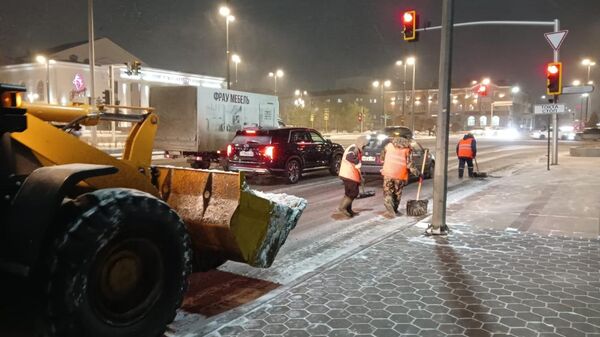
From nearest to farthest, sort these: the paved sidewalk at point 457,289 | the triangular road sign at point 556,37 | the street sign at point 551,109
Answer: the paved sidewalk at point 457,289
the triangular road sign at point 556,37
the street sign at point 551,109

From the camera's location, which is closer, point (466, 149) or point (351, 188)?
point (351, 188)

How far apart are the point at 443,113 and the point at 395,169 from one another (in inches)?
98.3

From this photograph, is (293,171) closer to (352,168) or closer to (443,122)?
(352,168)

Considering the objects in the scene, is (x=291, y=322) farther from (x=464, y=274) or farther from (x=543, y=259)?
(x=543, y=259)

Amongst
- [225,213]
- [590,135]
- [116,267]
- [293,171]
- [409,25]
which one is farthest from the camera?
[590,135]

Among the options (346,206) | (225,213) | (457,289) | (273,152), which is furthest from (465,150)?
(225,213)

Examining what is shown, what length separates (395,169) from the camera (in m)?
10.1

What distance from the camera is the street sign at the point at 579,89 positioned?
15.2m

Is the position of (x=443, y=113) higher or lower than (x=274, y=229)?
higher

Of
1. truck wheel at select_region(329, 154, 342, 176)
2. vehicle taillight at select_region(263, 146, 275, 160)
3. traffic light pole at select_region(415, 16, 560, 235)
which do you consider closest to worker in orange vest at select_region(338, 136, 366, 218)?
traffic light pole at select_region(415, 16, 560, 235)

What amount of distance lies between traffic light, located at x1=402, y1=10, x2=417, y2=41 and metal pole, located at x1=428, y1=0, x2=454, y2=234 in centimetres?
771

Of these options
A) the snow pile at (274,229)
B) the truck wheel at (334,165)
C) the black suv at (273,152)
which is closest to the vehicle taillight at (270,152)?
the black suv at (273,152)

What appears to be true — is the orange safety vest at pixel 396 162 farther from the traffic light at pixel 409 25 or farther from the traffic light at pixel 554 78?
the traffic light at pixel 554 78

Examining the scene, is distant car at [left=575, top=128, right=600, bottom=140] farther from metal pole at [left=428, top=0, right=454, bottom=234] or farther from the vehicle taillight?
metal pole at [left=428, top=0, right=454, bottom=234]
